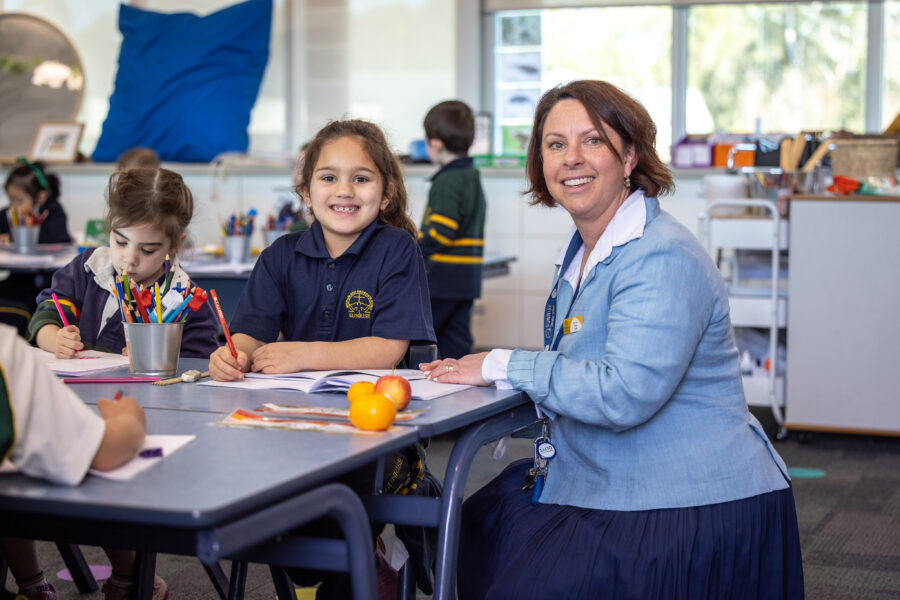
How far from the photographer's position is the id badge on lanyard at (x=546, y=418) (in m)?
1.64

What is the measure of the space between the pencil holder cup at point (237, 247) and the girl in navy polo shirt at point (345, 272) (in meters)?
1.79

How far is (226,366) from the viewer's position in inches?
64.8

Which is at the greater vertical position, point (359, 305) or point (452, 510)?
point (359, 305)

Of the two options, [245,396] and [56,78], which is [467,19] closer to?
[56,78]

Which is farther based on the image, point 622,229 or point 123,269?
point 123,269

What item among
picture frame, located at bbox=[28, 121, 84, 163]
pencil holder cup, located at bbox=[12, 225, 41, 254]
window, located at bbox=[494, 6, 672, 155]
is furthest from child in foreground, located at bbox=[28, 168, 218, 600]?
picture frame, located at bbox=[28, 121, 84, 163]

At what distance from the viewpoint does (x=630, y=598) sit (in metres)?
1.44

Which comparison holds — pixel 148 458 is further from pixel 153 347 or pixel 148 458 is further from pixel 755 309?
pixel 755 309

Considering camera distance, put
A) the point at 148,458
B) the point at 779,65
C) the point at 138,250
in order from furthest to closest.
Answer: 1. the point at 779,65
2. the point at 138,250
3. the point at 148,458

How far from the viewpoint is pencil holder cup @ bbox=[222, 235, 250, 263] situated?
12.6 feet

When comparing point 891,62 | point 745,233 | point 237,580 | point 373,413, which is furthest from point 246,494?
point 891,62

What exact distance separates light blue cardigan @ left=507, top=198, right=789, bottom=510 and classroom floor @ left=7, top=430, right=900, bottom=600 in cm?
97

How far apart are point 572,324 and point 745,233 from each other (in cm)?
253

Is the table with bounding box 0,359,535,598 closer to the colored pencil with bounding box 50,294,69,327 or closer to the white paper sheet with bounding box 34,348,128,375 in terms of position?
the white paper sheet with bounding box 34,348,128,375
